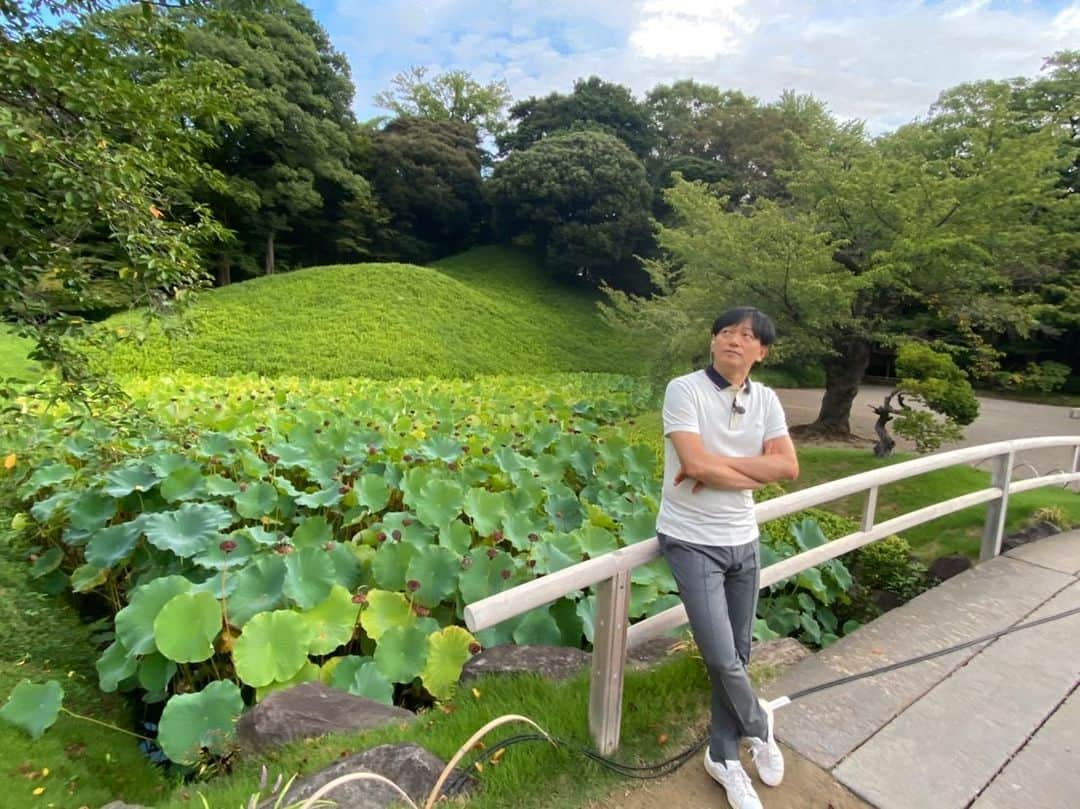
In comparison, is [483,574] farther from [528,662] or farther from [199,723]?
[199,723]

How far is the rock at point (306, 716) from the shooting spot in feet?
5.66

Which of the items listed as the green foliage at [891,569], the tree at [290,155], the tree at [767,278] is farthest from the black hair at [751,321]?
the tree at [290,155]

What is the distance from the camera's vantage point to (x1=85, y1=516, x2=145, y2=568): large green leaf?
110 inches

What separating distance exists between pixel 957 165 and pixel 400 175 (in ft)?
67.3

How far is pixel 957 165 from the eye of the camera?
23.5 feet

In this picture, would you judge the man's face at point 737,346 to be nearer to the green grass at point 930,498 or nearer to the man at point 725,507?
the man at point 725,507

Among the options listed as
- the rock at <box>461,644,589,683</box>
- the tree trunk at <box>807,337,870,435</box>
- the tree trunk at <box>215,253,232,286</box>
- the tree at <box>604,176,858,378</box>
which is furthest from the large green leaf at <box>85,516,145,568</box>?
the tree trunk at <box>215,253,232,286</box>

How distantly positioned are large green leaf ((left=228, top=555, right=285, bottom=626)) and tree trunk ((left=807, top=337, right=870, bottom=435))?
7431 mm

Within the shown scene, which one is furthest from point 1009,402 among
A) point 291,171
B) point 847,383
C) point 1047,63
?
point 291,171

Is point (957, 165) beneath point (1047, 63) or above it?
beneath

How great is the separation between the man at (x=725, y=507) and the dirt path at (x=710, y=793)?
0.11 ft

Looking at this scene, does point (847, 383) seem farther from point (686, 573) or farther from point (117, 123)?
point (117, 123)

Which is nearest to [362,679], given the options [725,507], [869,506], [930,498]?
[725,507]

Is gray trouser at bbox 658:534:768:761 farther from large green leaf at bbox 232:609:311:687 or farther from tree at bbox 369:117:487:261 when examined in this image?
tree at bbox 369:117:487:261
